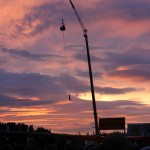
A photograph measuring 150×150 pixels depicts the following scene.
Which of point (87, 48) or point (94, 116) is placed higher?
point (87, 48)

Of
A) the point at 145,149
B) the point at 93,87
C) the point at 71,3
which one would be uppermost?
the point at 71,3

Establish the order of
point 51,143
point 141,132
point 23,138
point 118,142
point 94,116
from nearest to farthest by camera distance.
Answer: point 118,142 → point 51,143 → point 23,138 → point 141,132 → point 94,116

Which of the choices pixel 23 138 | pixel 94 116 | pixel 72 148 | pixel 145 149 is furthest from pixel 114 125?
pixel 145 149

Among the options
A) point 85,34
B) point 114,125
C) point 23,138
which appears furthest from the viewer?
point 85,34

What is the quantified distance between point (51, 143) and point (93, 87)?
49006mm

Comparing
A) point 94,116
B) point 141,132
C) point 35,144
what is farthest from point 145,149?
point 94,116

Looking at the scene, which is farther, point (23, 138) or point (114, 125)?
point (114, 125)

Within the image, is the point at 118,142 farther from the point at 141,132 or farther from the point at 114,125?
the point at 114,125

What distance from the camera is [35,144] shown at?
1157 cm

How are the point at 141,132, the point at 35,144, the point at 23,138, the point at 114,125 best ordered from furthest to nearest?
the point at 114,125 → the point at 141,132 → the point at 23,138 → the point at 35,144

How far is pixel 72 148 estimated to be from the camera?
1194 cm

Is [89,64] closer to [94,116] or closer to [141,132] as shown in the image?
[94,116]

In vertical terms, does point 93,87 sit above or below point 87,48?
below

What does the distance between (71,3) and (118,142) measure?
180 ft
